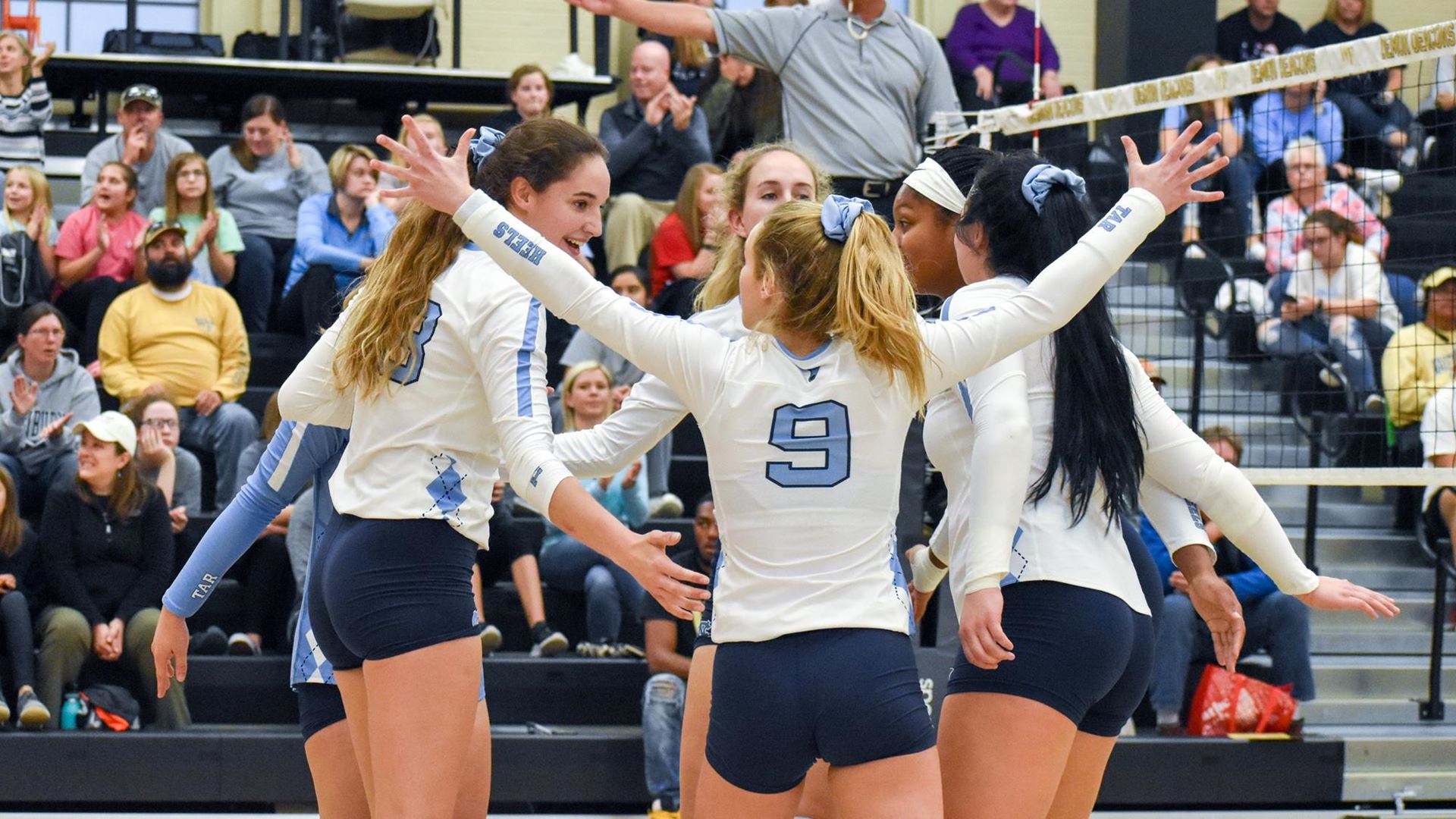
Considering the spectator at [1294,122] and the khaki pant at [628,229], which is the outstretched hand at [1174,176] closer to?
the khaki pant at [628,229]

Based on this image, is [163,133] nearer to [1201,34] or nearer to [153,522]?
[153,522]

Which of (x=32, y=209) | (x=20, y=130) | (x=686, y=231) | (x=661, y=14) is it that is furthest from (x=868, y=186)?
(x=20, y=130)

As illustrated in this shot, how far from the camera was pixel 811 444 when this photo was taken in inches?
110

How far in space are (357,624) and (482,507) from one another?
0.98 feet

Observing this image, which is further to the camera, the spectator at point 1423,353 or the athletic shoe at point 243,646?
the spectator at point 1423,353

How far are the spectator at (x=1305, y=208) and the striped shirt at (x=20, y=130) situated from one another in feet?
20.9

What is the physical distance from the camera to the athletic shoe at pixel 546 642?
23.3 ft

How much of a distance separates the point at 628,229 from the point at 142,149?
8.47ft

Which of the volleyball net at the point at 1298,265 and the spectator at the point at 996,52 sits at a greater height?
the spectator at the point at 996,52

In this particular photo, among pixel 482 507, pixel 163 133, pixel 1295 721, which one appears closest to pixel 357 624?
pixel 482 507

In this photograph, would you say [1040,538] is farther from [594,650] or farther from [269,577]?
[269,577]

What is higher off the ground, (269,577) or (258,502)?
(258,502)

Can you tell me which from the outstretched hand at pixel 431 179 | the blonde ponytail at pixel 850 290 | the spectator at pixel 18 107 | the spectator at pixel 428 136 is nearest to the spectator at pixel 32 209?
the spectator at pixel 18 107

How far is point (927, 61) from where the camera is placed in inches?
269
